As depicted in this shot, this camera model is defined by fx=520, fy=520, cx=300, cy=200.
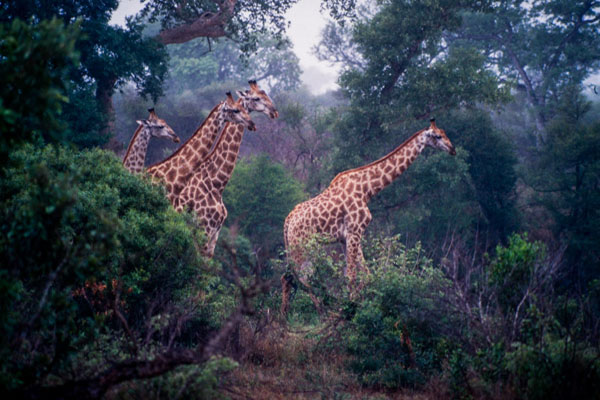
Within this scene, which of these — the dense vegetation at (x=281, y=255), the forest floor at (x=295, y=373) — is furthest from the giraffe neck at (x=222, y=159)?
the forest floor at (x=295, y=373)

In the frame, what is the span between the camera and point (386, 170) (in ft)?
32.5

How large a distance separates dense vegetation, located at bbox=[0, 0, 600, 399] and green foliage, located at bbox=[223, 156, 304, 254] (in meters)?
0.06

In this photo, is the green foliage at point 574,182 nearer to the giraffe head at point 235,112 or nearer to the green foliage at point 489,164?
the green foliage at point 489,164

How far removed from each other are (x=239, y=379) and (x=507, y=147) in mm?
15892

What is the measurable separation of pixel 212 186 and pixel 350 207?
2563 mm

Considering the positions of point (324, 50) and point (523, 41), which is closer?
point (523, 41)

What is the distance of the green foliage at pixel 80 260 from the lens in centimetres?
393

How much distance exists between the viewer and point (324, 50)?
31.1 metres

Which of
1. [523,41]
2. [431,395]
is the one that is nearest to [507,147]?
[523,41]

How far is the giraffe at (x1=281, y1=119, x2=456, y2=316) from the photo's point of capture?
938 cm

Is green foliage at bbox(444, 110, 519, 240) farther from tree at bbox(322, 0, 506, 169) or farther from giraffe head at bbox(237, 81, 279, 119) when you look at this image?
giraffe head at bbox(237, 81, 279, 119)

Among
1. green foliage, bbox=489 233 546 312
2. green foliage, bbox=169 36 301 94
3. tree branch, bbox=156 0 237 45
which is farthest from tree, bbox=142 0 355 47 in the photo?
green foliage, bbox=169 36 301 94

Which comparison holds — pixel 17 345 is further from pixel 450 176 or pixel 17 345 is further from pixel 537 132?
pixel 537 132

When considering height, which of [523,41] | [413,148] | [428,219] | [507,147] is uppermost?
[523,41]
